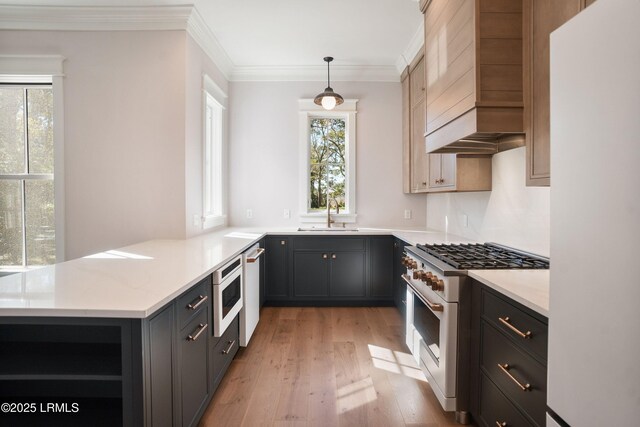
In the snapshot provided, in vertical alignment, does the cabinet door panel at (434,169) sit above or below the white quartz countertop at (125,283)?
above

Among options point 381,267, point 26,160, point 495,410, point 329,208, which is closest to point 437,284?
point 495,410

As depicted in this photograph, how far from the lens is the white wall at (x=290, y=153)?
438cm

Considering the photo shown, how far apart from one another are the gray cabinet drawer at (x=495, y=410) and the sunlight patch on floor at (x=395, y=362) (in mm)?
703

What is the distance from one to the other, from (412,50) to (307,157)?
1.65 metres

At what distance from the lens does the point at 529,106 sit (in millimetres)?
1830

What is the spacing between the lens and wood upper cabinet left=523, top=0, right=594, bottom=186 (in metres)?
1.65

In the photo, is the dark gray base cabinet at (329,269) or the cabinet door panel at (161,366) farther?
the dark gray base cabinet at (329,269)

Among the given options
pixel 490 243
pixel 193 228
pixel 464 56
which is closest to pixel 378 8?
pixel 464 56

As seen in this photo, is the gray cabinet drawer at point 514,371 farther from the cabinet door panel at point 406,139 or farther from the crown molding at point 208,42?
the crown molding at point 208,42

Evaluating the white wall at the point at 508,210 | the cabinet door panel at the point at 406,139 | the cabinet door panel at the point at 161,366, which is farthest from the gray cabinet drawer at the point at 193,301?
the cabinet door panel at the point at 406,139

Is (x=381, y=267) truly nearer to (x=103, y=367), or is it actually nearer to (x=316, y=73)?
(x=316, y=73)

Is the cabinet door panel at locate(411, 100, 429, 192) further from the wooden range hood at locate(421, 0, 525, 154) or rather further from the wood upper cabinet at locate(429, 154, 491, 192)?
the wooden range hood at locate(421, 0, 525, 154)

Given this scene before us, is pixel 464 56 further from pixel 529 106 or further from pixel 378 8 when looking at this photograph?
pixel 378 8

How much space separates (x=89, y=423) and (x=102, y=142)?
2433mm
